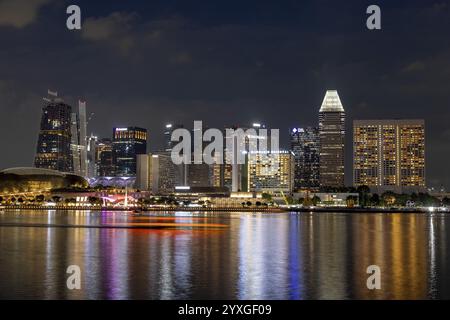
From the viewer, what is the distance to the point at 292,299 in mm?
25688

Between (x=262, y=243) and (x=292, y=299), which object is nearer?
(x=292, y=299)

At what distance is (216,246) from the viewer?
47000 mm

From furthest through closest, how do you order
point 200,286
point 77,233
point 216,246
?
point 77,233 → point 216,246 → point 200,286
